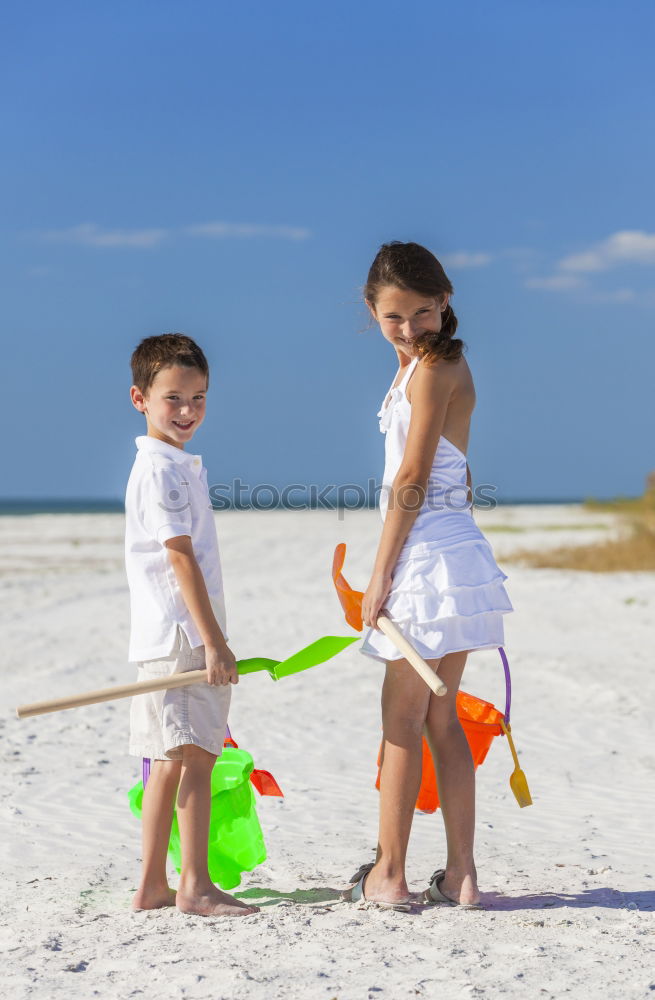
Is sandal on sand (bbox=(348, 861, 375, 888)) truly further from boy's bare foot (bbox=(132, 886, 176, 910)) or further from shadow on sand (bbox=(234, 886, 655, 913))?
boy's bare foot (bbox=(132, 886, 176, 910))

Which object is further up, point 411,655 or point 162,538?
point 162,538

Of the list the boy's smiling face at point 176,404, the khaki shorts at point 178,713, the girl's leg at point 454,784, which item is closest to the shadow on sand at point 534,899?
the girl's leg at point 454,784

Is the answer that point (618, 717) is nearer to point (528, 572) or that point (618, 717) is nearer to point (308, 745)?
point (308, 745)

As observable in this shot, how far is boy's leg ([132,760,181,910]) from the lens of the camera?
130 inches

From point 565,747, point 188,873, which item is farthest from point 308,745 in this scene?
point 188,873

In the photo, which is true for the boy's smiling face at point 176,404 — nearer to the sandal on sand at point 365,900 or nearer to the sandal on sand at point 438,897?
the sandal on sand at point 365,900

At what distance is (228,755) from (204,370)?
1294 mm

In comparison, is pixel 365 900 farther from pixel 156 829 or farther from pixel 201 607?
pixel 201 607

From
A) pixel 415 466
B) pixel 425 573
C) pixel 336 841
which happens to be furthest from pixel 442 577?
pixel 336 841

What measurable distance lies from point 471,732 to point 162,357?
63.0 inches

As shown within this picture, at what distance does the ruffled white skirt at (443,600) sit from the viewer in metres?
3.17

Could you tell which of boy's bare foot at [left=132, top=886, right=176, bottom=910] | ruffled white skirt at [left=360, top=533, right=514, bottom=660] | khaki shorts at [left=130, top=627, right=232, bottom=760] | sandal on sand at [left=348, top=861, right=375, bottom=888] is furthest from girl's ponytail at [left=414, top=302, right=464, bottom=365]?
boy's bare foot at [left=132, top=886, right=176, bottom=910]

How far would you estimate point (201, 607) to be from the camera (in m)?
3.15

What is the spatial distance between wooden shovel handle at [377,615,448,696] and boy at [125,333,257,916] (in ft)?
1.54
